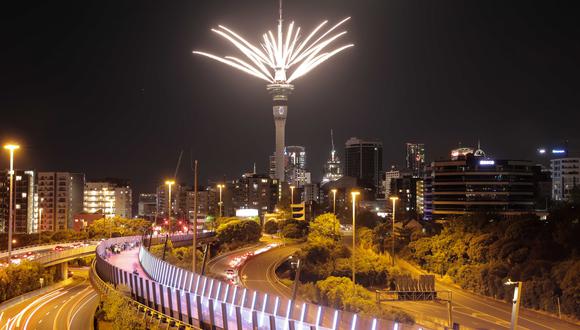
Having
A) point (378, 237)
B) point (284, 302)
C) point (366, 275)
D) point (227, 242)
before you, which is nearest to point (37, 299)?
point (366, 275)

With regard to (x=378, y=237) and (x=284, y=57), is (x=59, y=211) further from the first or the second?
(x=378, y=237)

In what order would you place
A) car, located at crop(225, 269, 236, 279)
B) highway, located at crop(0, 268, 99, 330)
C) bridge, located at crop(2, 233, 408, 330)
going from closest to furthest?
bridge, located at crop(2, 233, 408, 330) < highway, located at crop(0, 268, 99, 330) < car, located at crop(225, 269, 236, 279)

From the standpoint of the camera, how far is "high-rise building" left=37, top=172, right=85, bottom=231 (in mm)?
148000

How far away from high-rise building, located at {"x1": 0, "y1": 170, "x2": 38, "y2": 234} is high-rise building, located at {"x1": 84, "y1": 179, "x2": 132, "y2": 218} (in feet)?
71.7

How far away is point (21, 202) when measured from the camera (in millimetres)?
140750

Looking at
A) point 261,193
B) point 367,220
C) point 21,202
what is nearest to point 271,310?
point 367,220

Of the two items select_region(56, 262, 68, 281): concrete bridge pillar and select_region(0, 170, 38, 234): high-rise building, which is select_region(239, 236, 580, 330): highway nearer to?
select_region(56, 262, 68, 281): concrete bridge pillar

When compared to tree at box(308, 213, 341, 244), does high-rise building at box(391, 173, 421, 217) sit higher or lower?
higher

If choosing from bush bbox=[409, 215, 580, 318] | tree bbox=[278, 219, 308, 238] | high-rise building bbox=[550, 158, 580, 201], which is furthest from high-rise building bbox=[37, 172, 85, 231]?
high-rise building bbox=[550, 158, 580, 201]

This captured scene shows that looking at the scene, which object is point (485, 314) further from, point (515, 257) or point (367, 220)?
point (367, 220)

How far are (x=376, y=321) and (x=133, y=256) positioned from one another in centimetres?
4574

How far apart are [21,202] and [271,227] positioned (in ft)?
181

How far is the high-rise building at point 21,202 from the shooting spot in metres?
139

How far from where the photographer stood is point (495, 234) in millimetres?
58219
